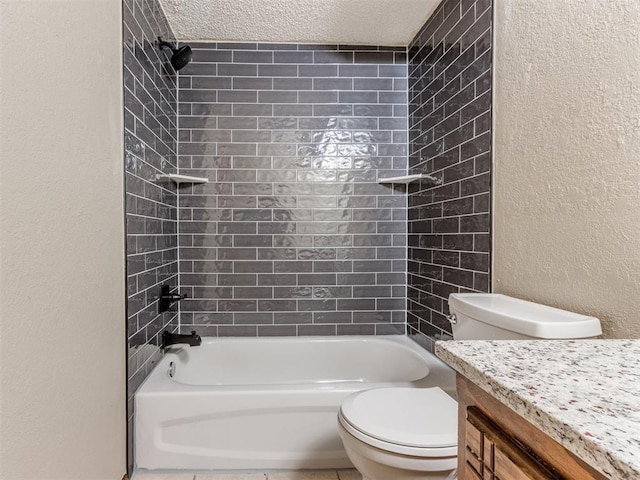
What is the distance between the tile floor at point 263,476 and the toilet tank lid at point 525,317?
1.03 m

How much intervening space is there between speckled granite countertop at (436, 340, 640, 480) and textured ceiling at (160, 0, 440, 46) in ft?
6.99

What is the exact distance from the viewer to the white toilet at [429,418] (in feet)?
3.74

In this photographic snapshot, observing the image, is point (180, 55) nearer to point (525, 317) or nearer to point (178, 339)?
point (178, 339)

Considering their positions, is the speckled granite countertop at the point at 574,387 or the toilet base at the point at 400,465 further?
the toilet base at the point at 400,465

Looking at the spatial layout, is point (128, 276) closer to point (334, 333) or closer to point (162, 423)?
point (162, 423)

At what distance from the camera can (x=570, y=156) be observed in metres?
1.24

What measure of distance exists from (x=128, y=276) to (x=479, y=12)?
1.97 metres

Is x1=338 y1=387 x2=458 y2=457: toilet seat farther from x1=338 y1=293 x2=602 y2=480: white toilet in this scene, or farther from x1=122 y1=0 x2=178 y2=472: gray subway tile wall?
x1=122 y1=0 x2=178 y2=472: gray subway tile wall

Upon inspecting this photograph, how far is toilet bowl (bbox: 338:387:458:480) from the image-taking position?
1.25m

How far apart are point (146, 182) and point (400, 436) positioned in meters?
1.63

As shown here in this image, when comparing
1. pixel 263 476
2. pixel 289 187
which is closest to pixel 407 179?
pixel 289 187

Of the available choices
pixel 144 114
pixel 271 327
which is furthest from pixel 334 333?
pixel 144 114

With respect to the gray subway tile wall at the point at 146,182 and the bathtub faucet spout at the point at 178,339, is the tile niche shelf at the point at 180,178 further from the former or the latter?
the bathtub faucet spout at the point at 178,339

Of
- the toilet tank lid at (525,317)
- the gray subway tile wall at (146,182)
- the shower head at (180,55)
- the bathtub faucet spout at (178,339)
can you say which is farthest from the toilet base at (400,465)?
the shower head at (180,55)
